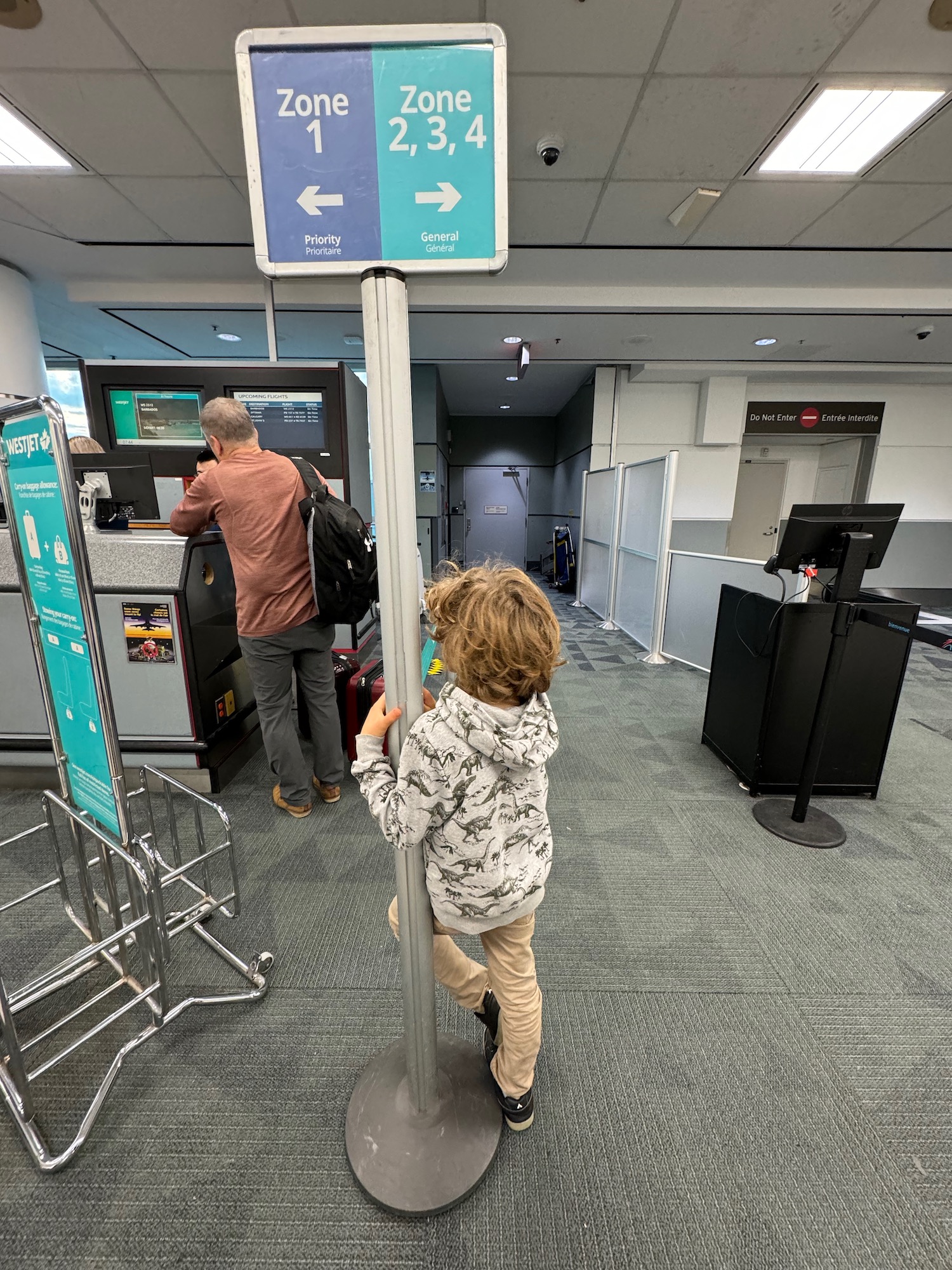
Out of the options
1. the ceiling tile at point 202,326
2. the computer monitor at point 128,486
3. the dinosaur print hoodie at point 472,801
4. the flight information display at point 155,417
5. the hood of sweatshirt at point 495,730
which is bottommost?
the dinosaur print hoodie at point 472,801

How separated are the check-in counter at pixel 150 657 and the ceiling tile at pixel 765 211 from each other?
3555mm

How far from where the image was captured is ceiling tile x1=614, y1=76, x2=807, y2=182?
2279 mm

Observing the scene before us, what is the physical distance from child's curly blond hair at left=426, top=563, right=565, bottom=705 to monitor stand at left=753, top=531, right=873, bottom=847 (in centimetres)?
173

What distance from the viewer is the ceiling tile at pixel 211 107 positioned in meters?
2.25

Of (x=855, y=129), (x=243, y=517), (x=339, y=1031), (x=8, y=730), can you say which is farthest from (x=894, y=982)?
(x=855, y=129)

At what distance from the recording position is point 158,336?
574cm

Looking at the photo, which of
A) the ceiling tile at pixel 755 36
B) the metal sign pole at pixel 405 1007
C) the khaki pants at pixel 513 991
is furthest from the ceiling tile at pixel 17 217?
the khaki pants at pixel 513 991

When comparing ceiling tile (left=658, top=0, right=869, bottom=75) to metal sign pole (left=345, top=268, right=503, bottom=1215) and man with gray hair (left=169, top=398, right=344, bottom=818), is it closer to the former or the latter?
man with gray hair (left=169, top=398, right=344, bottom=818)

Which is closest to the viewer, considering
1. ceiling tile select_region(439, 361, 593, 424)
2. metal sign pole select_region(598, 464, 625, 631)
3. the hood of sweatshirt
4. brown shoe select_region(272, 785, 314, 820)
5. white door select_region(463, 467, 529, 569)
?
the hood of sweatshirt

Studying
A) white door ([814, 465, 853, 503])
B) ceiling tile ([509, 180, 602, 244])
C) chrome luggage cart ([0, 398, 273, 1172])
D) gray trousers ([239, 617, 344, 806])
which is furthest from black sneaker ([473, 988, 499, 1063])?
white door ([814, 465, 853, 503])

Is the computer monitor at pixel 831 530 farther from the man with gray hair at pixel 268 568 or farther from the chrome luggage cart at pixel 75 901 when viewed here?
the chrome luggage cart at pixel 75 901

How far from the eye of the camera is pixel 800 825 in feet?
7.15

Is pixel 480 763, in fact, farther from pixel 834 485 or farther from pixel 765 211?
pixel 834 485

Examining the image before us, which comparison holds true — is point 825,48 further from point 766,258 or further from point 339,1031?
point 339,1031
